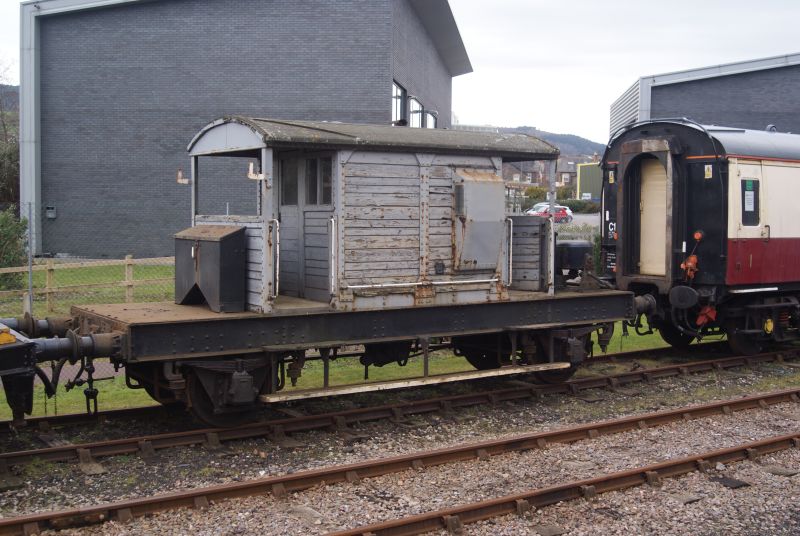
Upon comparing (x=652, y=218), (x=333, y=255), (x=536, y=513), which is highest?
(x=652, y=218)

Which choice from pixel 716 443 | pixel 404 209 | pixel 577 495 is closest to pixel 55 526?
pixel 577 495

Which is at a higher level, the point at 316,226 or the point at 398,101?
the point at 398,101

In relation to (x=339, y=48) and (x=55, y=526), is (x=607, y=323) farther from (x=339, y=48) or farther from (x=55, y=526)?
(x=339, y=48)

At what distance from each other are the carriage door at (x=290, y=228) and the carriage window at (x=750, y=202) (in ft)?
22.5

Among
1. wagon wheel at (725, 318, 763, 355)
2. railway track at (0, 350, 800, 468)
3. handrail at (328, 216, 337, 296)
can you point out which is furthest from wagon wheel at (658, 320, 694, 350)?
handrail at (328, 216, 337, 296)

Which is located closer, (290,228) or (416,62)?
(290,228)

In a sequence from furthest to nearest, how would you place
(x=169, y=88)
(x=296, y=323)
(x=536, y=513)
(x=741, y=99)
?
(x=741, y=99) → (x=169, y=88) → (x=296, y=323) → (x=536, y=513)

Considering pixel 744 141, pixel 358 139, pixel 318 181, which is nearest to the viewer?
pixel 358 139

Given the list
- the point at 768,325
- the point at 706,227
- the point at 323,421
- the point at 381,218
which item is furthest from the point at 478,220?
the point at 768,325

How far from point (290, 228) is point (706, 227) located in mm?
6409

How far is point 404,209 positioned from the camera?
30.7 ft

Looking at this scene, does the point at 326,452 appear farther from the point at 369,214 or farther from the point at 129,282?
the point at 129,282

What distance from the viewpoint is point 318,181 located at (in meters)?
9.30

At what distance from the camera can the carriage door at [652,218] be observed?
1319cm
